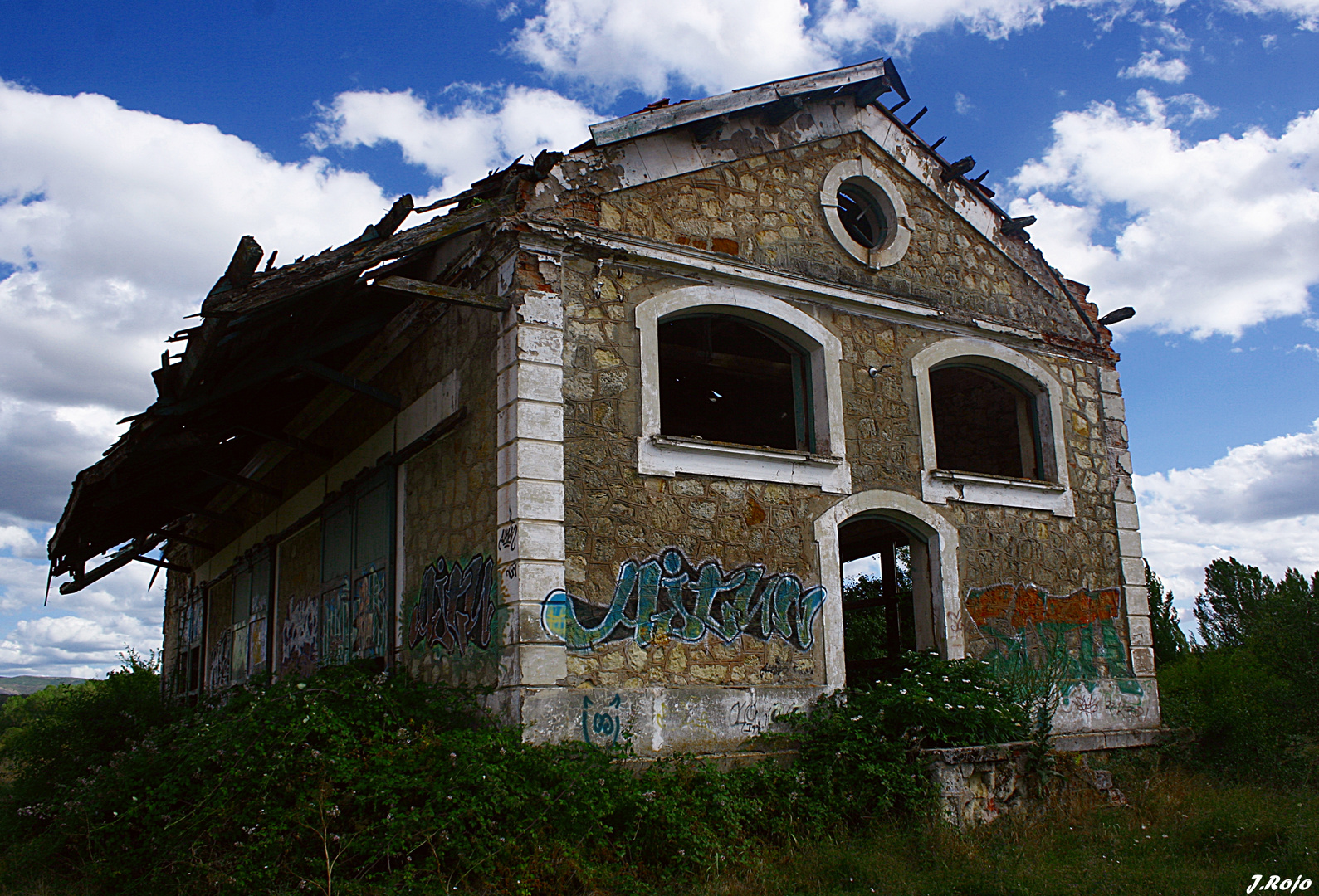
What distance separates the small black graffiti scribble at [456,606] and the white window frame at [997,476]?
13.9 feet

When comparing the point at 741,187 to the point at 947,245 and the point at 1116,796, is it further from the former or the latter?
the point at 1116,796

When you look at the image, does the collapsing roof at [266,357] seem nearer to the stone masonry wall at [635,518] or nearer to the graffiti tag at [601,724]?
the stone masonry wall at [635,518]

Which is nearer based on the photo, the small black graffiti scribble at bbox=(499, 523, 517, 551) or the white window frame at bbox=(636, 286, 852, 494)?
the small black graffiti scribble at bbox=(499, 523, 517, 551)

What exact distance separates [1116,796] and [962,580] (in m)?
2.20

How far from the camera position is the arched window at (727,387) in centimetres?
1125

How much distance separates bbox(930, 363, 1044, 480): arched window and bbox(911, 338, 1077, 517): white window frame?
1.57 feet

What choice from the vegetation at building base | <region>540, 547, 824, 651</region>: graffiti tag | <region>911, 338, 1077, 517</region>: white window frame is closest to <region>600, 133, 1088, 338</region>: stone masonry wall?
<region>911, 338, 1077, 517</region>: white window frame

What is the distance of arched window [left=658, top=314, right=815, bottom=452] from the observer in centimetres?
1125

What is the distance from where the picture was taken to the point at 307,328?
8438mm

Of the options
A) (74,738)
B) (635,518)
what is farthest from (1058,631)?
(74,738)

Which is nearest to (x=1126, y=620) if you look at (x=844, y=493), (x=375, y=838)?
(x=844, y=493)

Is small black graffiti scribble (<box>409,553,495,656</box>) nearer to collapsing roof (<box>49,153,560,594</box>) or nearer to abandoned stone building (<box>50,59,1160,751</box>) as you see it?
abandoned stone building (<box>50,59,1160,751</box>)

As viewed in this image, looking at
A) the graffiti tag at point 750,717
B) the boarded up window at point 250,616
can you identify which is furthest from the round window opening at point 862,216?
the boarded up window at point 250,616
